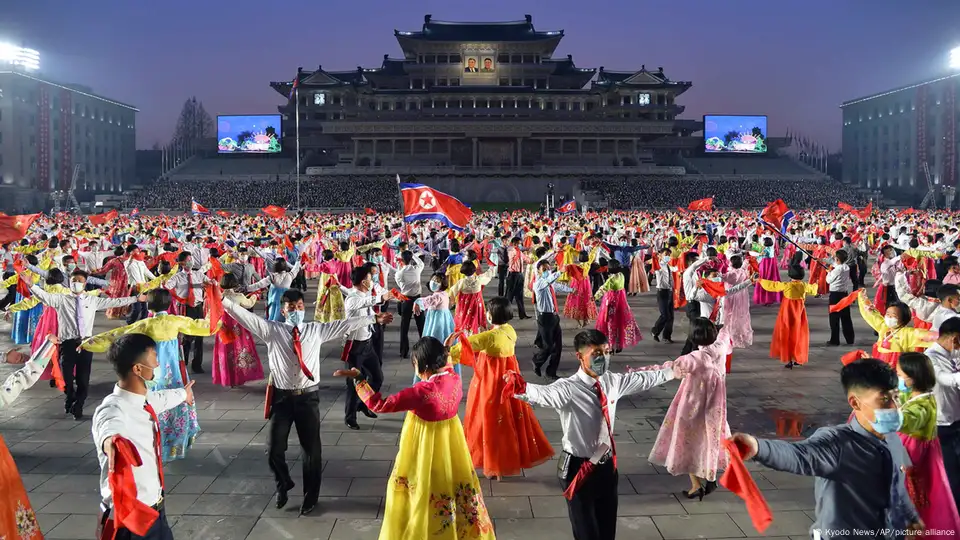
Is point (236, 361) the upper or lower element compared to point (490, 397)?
lower

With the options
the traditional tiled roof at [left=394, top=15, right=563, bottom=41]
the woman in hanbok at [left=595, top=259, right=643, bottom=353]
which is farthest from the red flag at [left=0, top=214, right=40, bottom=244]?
the traditional tiled roof at [left=394, top=15, right=563, bottom=41]

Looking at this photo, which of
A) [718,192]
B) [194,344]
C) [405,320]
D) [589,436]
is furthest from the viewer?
[718,192]

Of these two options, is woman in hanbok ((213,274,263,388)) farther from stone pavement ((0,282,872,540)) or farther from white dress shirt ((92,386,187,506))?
white dress shirt ((92,386,187,506))

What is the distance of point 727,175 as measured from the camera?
2432 inches

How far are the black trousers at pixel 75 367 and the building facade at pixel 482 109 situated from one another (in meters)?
50.8

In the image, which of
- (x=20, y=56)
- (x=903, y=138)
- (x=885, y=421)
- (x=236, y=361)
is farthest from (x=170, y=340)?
(x=903, y=138)

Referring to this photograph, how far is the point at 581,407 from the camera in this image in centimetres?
380

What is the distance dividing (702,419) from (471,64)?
61967 mm

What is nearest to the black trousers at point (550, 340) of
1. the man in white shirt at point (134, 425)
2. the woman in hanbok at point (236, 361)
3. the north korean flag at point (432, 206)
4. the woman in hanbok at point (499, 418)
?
the woman in hanbok at point (499, 418)

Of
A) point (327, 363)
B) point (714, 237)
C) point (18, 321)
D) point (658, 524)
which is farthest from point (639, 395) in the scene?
point (714, 237)

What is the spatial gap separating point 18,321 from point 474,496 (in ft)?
A: 35.2

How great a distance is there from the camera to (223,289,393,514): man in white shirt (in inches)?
191

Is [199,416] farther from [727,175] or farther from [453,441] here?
[727,175]

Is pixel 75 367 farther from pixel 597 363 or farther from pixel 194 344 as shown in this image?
pixel 597 363
